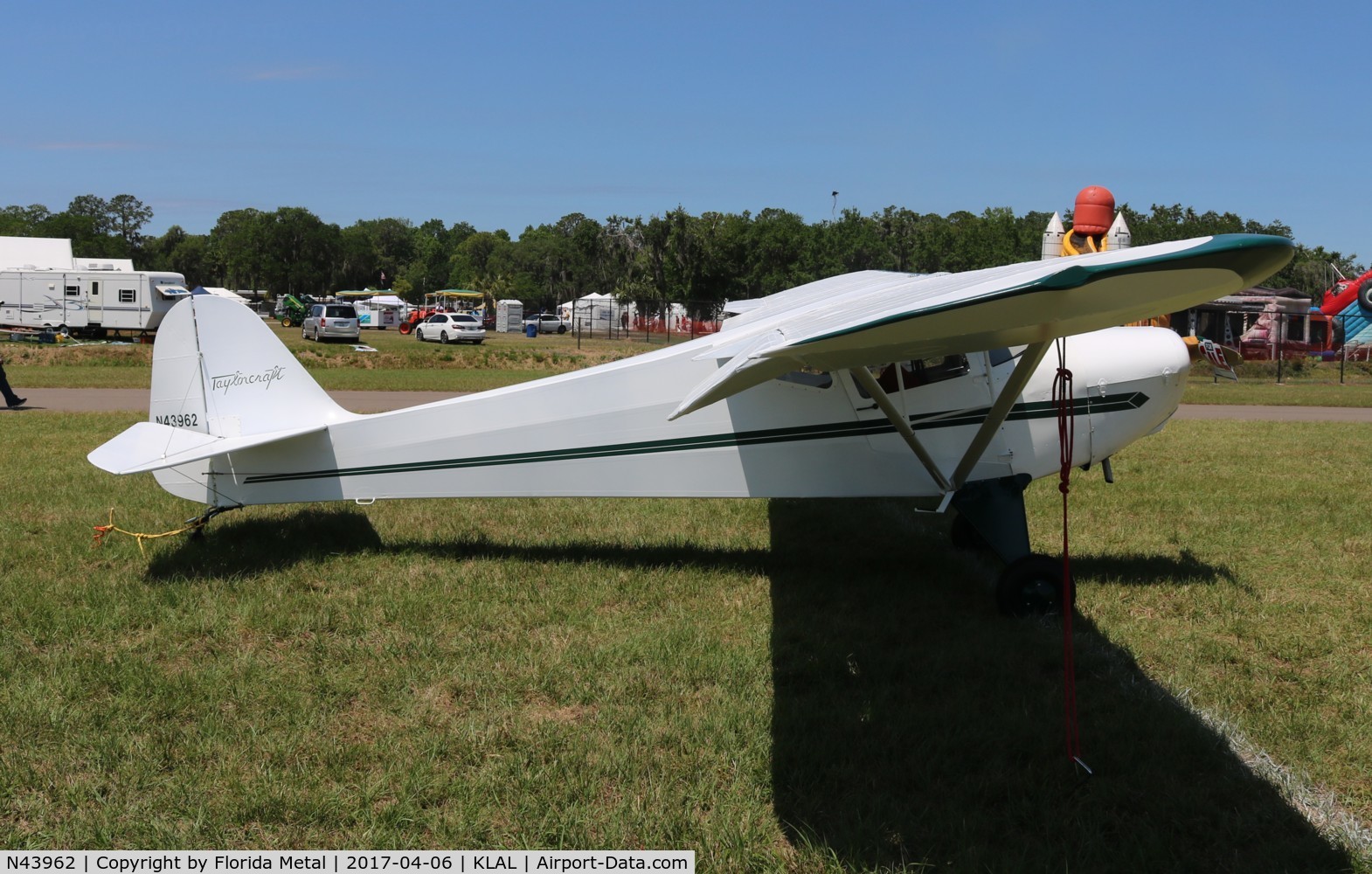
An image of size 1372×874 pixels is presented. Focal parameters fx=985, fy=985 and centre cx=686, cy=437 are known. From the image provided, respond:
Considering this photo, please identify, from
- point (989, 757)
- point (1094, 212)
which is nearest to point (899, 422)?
point (989, 757)

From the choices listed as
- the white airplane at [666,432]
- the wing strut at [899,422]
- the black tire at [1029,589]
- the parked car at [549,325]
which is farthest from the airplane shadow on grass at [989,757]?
the parked car at [549,325]

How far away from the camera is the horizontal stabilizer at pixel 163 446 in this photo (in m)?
6.18

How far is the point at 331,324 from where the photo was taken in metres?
43.2

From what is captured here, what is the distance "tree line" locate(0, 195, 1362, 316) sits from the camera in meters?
68.1

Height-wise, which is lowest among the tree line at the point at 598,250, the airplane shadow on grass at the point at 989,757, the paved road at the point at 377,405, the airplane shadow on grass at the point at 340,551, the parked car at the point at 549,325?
the airplane shadow on grass at the point at 989,757

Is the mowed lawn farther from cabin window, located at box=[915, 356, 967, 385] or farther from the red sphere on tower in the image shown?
the red sphere on tower

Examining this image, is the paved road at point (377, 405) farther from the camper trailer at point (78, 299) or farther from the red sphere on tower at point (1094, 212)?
the camper trailer at point (78, 299)

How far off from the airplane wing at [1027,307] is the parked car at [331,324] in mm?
41854

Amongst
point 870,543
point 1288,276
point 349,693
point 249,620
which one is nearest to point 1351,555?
point 870,543

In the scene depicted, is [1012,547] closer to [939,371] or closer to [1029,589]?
[1029,589]

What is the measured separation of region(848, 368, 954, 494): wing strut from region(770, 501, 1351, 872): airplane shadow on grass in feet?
2.74

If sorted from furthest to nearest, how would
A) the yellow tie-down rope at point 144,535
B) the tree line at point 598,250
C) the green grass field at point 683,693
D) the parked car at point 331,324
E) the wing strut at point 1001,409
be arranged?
1. the tree line at point 598,250
2. the parked car at point 331,324
3. the yellow tie-down rope at point 144,535
4. the wing strut at point 1001,409
5. the green grass field at point 683,693

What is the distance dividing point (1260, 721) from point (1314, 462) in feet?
29.6

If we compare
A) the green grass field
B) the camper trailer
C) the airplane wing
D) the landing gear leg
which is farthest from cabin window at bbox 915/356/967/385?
the camper trailer
